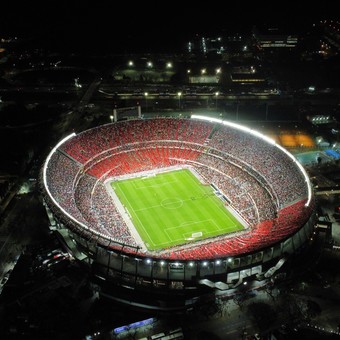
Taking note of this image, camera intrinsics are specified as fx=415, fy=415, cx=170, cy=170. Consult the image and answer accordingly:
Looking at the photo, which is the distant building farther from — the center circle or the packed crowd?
the center circle

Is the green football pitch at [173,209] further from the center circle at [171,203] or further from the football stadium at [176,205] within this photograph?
the football stadium at [176,205]

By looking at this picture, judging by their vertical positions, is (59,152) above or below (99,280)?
above

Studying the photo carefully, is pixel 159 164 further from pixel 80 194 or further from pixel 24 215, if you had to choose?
pixel 24 215

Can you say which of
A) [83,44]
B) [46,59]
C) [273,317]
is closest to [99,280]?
[273,317]

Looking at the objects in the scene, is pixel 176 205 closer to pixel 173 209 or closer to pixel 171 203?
pixel 171 203

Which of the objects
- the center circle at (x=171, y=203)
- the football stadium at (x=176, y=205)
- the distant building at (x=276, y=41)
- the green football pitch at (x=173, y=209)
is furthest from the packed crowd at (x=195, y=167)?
the distant building at (x=276, y=41)

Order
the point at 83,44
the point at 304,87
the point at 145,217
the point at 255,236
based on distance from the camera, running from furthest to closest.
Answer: the point at 83,44 < the point at 304,87 < the point at 145,217 < the point at 255,236
